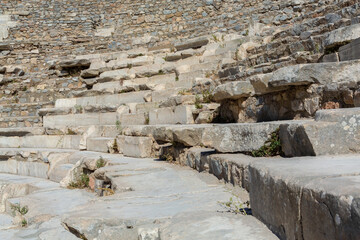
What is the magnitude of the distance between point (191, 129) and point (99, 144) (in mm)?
3107

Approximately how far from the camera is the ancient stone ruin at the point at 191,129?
7.48 feet

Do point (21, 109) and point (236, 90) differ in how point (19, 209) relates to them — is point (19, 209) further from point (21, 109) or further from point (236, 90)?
point (21, 109)

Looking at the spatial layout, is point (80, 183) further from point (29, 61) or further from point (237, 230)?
point (29, 61)

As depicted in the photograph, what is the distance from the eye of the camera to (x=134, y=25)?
1569 cm

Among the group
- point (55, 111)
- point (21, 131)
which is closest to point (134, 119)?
point (55, 111)

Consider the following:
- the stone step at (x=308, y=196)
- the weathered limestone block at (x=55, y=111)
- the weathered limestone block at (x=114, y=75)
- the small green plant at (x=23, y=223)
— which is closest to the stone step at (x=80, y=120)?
the weathered limestone block at (x=55, y=111)

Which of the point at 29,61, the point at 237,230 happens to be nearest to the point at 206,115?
the point at 237,230

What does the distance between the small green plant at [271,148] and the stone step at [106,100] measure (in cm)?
588

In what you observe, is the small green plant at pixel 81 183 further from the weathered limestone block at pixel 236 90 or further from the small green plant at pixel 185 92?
the small green plant at pixel 185 92

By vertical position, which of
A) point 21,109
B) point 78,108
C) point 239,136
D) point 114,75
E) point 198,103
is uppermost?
point 114,75

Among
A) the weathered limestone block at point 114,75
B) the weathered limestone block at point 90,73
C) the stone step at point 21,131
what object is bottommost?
the stone step at point 21,131

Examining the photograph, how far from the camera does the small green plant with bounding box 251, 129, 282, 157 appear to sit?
345 cm

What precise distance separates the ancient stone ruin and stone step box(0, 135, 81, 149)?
0.12ft

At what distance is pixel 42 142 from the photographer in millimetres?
9250
